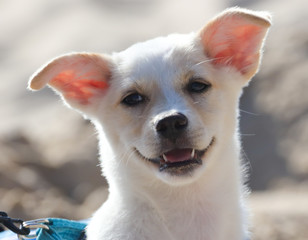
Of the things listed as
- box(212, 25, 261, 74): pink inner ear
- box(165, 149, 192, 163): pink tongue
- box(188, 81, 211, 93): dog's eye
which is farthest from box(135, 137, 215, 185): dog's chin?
box(212, 25, 261, 74): pink inner ear

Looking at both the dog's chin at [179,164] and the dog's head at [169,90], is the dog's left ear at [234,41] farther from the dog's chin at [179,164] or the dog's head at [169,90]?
the dog's chin at [179,164]

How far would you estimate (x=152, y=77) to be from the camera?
4156 millimetres

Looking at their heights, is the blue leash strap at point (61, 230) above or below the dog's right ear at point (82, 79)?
below

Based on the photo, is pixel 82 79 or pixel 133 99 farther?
pixel 82 79

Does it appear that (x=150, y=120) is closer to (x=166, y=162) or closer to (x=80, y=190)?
(x=166, y=162)

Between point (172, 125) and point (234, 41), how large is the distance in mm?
843

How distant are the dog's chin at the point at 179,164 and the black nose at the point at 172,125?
118mm

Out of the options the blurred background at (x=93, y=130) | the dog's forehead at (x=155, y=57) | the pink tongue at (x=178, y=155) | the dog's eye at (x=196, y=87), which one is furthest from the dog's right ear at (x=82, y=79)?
the blurred background at (x=93, y=130)

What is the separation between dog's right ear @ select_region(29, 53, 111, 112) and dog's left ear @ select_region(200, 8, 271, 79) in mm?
671

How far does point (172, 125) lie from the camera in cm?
391

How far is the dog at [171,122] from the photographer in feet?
13.0

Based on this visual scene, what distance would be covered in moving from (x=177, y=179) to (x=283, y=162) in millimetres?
4615

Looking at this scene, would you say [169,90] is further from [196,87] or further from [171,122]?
[171,122]

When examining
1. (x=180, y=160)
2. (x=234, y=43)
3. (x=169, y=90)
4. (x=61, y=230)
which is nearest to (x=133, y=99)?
(x=169, y=90)
